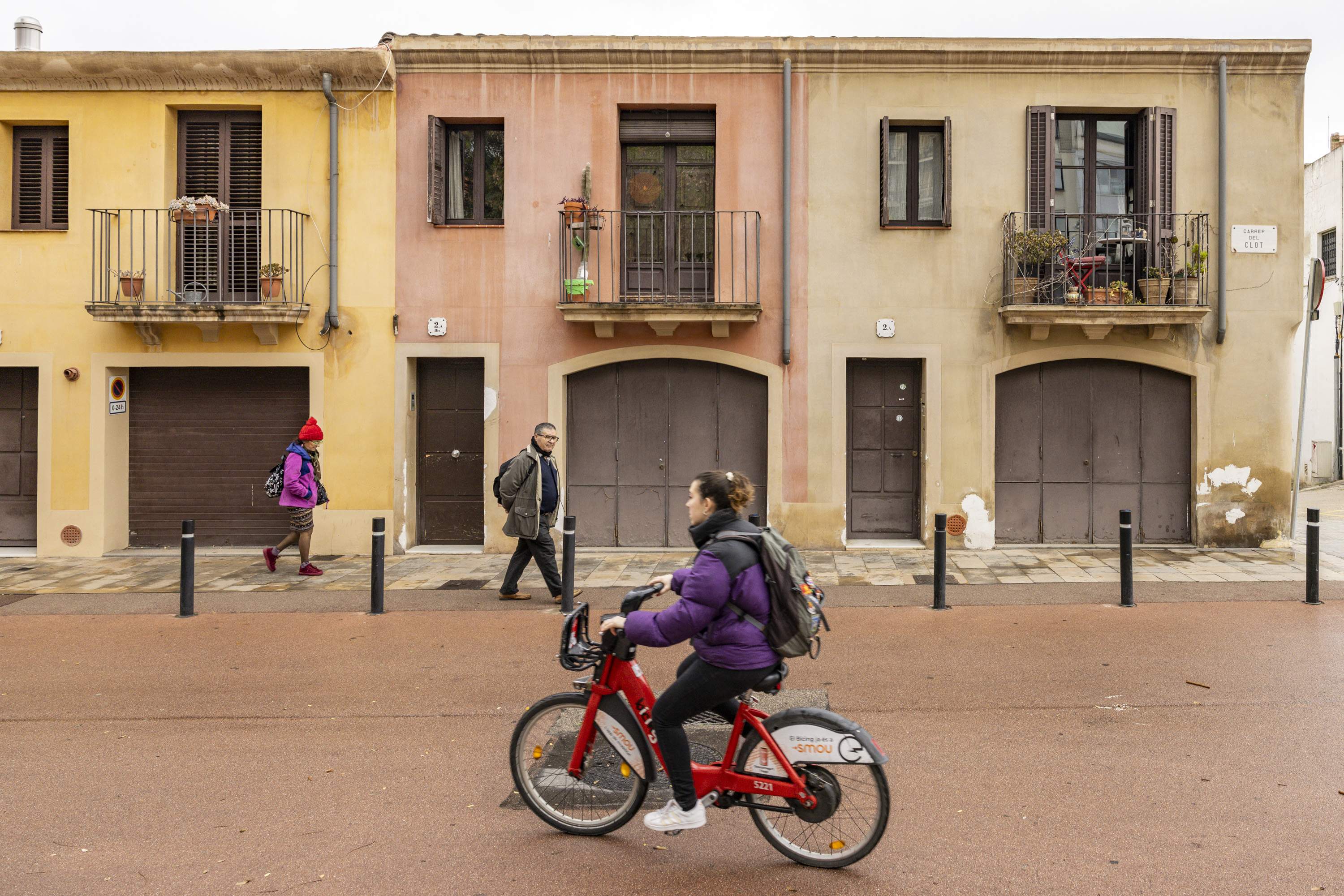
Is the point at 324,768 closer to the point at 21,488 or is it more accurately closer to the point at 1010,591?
the point at 1010,591

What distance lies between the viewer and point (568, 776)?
432 centimetres

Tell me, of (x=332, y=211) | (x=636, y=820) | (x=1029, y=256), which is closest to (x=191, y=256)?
(x=332, y=211)

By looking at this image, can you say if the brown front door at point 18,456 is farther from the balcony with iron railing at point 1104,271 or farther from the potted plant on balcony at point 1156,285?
the potted plant on balcony at point 1156,285

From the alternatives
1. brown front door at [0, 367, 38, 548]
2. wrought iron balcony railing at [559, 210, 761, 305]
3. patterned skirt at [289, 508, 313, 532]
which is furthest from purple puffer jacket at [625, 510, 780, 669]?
brown front door at [0, 367, 38, 548]

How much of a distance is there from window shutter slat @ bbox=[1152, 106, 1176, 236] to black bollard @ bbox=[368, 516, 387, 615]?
1033 cm

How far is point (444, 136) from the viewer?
43.0ft

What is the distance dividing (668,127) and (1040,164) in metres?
4.90

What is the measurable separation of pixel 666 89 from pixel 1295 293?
8.63 m

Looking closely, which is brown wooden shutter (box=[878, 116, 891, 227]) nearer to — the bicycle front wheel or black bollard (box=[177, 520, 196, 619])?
black bollard (box=[177, 520, 196, 619])

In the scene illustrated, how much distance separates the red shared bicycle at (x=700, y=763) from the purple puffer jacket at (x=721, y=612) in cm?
15

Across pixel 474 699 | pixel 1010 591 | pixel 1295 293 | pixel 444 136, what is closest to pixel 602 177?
pixel 444 136

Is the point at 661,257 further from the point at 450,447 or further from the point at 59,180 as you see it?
the point at 59,180

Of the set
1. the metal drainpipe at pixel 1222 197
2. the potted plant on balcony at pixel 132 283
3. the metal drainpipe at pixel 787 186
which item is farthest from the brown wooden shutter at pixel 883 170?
the potted plant on balcony at pixel 132 283

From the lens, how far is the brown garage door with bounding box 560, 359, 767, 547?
43.0 feet
